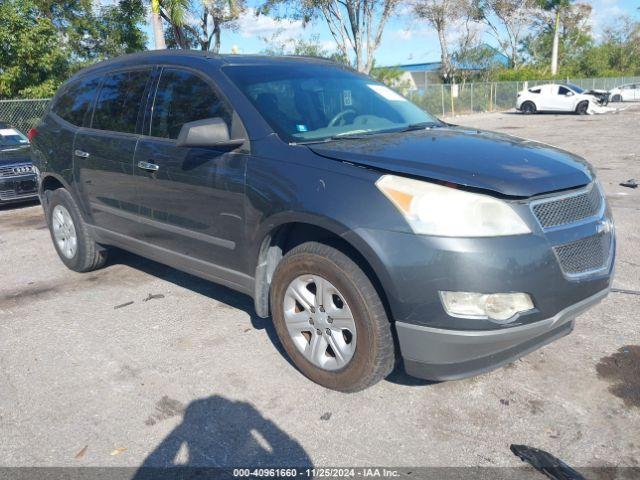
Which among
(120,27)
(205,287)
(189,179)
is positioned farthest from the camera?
(120,27)

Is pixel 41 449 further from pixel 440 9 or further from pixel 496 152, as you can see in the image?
pixel 440 9

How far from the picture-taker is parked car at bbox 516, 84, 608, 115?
29562mm

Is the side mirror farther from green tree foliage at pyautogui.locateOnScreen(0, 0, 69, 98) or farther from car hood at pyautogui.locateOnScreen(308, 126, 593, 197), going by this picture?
green tree foliage at pyautogui.locateOnScreen(0, 0, 69, 98)

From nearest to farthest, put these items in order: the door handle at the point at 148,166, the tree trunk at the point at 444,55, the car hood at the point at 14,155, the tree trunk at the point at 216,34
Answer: the door handle at the point at 148,166 < the car hood at the point at 14,155 < the tree trunk at the point at 216,34 < the tree trunk at the point at 444,55

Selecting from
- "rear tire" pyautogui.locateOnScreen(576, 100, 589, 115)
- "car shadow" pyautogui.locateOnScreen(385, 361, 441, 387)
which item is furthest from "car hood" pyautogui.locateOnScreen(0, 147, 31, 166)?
"rear tire" pyautogui.locateOnScreen(576, 100, 589, 115)

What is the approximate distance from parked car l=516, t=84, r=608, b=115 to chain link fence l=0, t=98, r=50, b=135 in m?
25.2

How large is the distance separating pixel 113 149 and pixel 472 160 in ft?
9.38

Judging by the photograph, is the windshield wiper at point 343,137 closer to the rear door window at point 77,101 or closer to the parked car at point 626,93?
the rear door window at point 77,101

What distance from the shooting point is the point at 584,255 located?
296 cm

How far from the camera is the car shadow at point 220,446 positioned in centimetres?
271

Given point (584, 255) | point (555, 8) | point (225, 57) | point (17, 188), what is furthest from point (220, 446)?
point (555, 8)

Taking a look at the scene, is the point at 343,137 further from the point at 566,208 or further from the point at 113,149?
the point at 113,149

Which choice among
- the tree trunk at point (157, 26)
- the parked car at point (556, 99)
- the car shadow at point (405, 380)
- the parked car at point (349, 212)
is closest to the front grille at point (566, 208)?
the parked car at point (349, 212)

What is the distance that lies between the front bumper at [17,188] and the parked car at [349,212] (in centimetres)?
515
